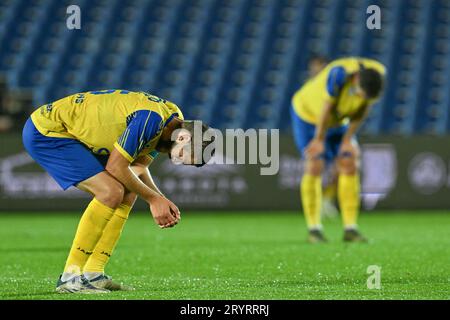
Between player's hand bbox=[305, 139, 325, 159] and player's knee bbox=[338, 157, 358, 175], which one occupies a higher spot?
player's hand bbox=[305, 139, 325, 159]

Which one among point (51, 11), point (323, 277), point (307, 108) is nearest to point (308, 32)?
point (51, 11)

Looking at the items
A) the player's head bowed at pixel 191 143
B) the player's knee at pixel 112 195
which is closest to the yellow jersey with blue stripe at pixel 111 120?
the player's head bowed at pixel 191 143

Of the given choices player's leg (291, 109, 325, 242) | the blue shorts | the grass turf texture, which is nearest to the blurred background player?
the grass turf texture

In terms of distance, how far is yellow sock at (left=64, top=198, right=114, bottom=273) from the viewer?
5.93m

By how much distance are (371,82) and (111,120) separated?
3842 millimetres

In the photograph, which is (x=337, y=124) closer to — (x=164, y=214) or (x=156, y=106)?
(x=156, y=106)

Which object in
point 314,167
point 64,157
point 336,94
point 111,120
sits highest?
point 336,94

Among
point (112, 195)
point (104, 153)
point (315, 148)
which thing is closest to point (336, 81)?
point (315, 148)

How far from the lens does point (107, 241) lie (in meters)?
6.13

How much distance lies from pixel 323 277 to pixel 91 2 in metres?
13.4

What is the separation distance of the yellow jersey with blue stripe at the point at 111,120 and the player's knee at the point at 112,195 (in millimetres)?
220

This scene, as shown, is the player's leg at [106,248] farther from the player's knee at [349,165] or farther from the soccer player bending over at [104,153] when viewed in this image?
the player's knee at [349,165]

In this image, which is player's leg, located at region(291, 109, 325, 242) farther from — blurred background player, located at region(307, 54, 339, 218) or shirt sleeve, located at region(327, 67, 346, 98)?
blurred background player, located at region(307, 54, 339, 218)

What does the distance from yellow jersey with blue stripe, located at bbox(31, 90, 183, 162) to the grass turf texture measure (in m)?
0.86
